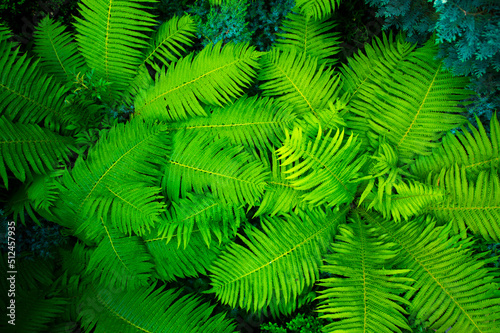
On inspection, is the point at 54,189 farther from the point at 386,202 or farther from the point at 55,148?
the point at 386,202

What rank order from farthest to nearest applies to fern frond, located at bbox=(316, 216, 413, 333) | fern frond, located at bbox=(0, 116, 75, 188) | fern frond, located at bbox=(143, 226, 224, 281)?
1. fern frond, located at bbox=(143, 226, 224, 281)
2. fern frond, located at bbox=(0, 116, 75, 188)
3. fern frond, located at bbox=(316, 216, 413, 333)

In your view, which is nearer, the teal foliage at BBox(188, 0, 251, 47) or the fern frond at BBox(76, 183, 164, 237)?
the fern frond at BBox(76, 183, 164, 237)

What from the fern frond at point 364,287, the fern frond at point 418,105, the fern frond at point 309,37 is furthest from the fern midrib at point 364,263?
the fern frond at point 309,37

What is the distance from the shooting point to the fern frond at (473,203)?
7.27ft

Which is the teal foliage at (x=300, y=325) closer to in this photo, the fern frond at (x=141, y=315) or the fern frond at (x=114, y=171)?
the fern frond at (x=141, y=315)

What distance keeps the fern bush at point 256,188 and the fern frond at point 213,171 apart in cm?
1

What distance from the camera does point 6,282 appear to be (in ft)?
8.18

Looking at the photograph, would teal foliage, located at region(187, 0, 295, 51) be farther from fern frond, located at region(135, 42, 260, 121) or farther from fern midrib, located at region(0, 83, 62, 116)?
fern midrib, located at region(0, 83, 62, 116)

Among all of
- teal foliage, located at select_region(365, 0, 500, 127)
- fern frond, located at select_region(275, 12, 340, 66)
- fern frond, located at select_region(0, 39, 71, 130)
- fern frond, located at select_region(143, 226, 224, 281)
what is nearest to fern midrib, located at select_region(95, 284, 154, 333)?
fern frond, located at select_region(143, 226, 224, 281)

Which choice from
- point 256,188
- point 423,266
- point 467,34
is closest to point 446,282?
point 423,266

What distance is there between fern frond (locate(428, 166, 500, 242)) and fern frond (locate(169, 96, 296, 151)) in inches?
51.8

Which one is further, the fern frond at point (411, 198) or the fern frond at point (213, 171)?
the fern frond at point (213, 171)

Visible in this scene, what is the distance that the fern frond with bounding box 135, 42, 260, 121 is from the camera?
256 centimetres

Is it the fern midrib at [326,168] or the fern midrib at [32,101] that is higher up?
the fern midrib at [326,168]
